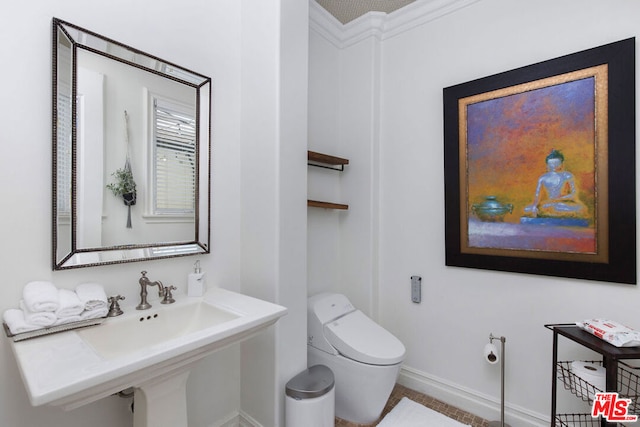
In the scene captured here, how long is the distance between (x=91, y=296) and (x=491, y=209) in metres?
1.95

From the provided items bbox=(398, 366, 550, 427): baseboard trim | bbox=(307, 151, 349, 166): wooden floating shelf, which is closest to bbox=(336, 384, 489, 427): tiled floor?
bbox=(398, 366, 550, 427): baseboard trim

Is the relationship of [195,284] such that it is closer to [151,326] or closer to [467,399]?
[151,326]

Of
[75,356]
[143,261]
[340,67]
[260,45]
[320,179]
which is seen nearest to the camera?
[75,356]

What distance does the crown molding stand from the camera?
192 cm

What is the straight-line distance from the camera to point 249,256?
1605 millimetres

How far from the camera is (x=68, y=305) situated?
976 mm

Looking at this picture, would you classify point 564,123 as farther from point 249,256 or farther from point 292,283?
point 249,256

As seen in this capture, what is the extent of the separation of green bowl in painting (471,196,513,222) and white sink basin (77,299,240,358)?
1463mm

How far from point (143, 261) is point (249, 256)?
50cm

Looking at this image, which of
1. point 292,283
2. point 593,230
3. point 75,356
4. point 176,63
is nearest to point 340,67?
point 176,63

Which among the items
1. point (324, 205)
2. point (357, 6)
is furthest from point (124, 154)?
point (357, 6)

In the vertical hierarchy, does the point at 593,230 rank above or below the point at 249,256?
above

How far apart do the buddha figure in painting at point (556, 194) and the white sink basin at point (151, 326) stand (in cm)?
161

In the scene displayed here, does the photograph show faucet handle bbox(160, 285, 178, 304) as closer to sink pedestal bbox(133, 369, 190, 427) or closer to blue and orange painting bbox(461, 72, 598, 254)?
sink pedestal bbox(133, 369, 190, 427)
